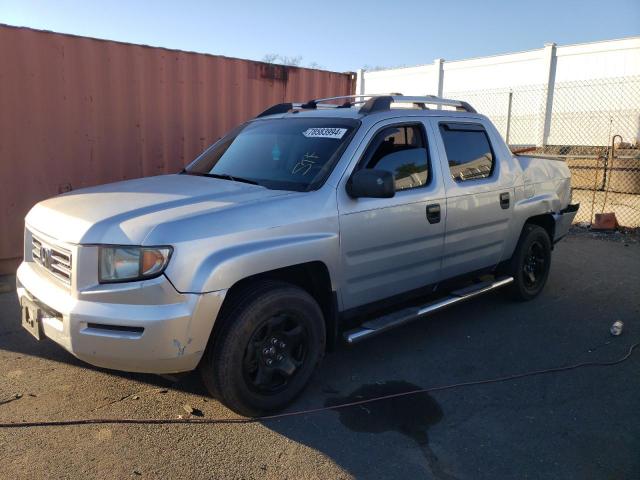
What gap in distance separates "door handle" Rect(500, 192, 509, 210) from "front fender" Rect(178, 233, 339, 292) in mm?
2101

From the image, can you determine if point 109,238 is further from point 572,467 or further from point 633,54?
point 633,54

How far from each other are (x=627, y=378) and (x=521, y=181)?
78.6 inches

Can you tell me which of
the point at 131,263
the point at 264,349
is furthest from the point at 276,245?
the point at 131,263

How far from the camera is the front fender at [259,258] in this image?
2879 millimetres

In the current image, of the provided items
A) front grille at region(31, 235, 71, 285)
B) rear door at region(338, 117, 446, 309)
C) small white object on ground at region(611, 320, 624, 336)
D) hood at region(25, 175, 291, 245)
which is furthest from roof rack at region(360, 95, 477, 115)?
small white object on ground at region(611, 320, 624, 336)

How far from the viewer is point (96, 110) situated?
623 centimetres

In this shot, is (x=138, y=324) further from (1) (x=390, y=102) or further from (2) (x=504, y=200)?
(2) (x=504, y=200)

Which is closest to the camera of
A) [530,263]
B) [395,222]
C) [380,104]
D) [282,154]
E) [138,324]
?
[138,324]

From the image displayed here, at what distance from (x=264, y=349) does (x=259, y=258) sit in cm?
60

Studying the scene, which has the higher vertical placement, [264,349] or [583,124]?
[583,124]

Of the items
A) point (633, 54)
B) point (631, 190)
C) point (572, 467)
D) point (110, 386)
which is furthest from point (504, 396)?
point (633, 54)

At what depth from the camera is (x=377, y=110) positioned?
4.07m

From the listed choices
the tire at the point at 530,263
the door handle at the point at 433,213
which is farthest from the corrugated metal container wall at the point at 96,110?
the tire at the point at 530,263

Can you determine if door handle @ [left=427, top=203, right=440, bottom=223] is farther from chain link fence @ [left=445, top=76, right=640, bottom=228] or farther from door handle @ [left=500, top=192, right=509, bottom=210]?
chain link fence @ [left=445, top=76, right=640, bottom=228]
